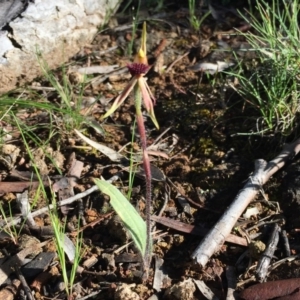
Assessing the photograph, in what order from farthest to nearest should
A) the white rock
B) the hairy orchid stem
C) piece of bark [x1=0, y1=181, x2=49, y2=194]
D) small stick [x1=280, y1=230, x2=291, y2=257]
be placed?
the white rock → piece of bark [x1=0, y1=181, x2=49, y2=194] → small stick [x1=280, y1=230, x2=291, y2=257] → the hairy orchid stem

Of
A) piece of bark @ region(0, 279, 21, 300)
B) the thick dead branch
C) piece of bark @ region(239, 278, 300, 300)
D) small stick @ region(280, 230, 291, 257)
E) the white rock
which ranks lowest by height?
small stick @ region(280, 230, 291, 257)

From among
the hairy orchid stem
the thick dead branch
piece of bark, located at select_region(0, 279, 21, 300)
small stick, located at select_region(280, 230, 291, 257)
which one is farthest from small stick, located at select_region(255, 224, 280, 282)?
piece of bark, located at select_region(0, 279, 21, 300)

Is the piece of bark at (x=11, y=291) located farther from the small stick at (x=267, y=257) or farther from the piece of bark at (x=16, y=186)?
the small stick at (x=267, y=257)

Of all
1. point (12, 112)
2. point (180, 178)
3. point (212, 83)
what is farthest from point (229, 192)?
point (12, 112)

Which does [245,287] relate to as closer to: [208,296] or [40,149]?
[208,296]

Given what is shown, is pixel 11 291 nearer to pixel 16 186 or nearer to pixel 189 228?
pixel 16 186

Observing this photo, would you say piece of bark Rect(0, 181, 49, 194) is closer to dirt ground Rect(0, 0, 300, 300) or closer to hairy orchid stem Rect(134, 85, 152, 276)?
dirt ground Rect(0, 0, 300, 300)

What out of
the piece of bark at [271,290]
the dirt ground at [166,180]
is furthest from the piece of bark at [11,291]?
the piece of bark at [271,290]

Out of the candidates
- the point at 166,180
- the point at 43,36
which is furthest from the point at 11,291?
the point at 43,36
